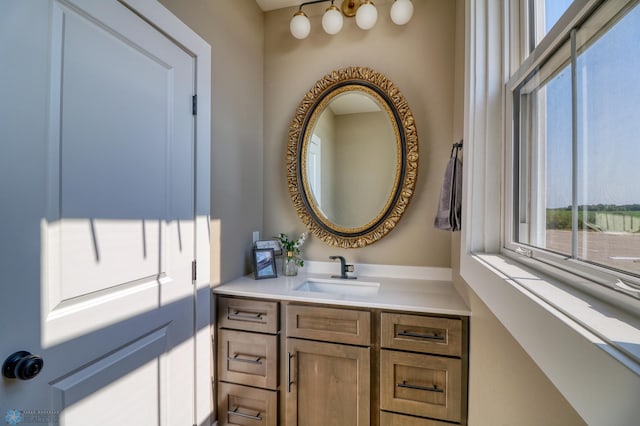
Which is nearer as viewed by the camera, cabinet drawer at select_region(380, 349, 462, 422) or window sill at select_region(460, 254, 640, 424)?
window sill at select_region(460, 254, 640, 424)

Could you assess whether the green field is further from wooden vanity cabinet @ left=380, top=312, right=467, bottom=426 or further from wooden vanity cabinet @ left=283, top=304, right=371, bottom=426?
wooden vanity cabinet @ left=283, top=304, right=371, bottom=426

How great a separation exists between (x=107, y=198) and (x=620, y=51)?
146cm

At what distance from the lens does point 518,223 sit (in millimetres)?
987

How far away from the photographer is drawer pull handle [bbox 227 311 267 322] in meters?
1.57

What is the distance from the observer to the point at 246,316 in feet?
5.23

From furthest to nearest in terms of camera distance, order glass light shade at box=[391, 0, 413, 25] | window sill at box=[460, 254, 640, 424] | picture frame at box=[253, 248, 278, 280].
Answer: picture frame at box=[253, 248, 278, 280] < glass light shade at box=[391, 0, 413, 25] < window sill at box=[460, 254, 640, 424]

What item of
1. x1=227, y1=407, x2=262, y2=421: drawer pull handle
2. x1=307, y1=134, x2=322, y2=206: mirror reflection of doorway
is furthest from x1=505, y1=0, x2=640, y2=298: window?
x1=227, y1=407, x2=262, y2=421: drawer pull handle

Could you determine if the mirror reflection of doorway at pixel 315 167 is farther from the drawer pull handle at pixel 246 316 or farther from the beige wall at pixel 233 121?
the drawer pull handle at pixel 246 316

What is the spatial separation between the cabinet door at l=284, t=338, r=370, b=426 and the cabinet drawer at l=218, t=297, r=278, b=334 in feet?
0.49

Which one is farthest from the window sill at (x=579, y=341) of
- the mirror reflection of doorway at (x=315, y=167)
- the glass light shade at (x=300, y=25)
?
the glass light shade at (x=300, y=25)

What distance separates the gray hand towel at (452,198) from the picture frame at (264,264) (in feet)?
3.67

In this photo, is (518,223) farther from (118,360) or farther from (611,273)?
(118,360)

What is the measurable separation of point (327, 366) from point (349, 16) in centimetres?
226

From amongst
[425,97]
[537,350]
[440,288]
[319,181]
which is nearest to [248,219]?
[319,181]
